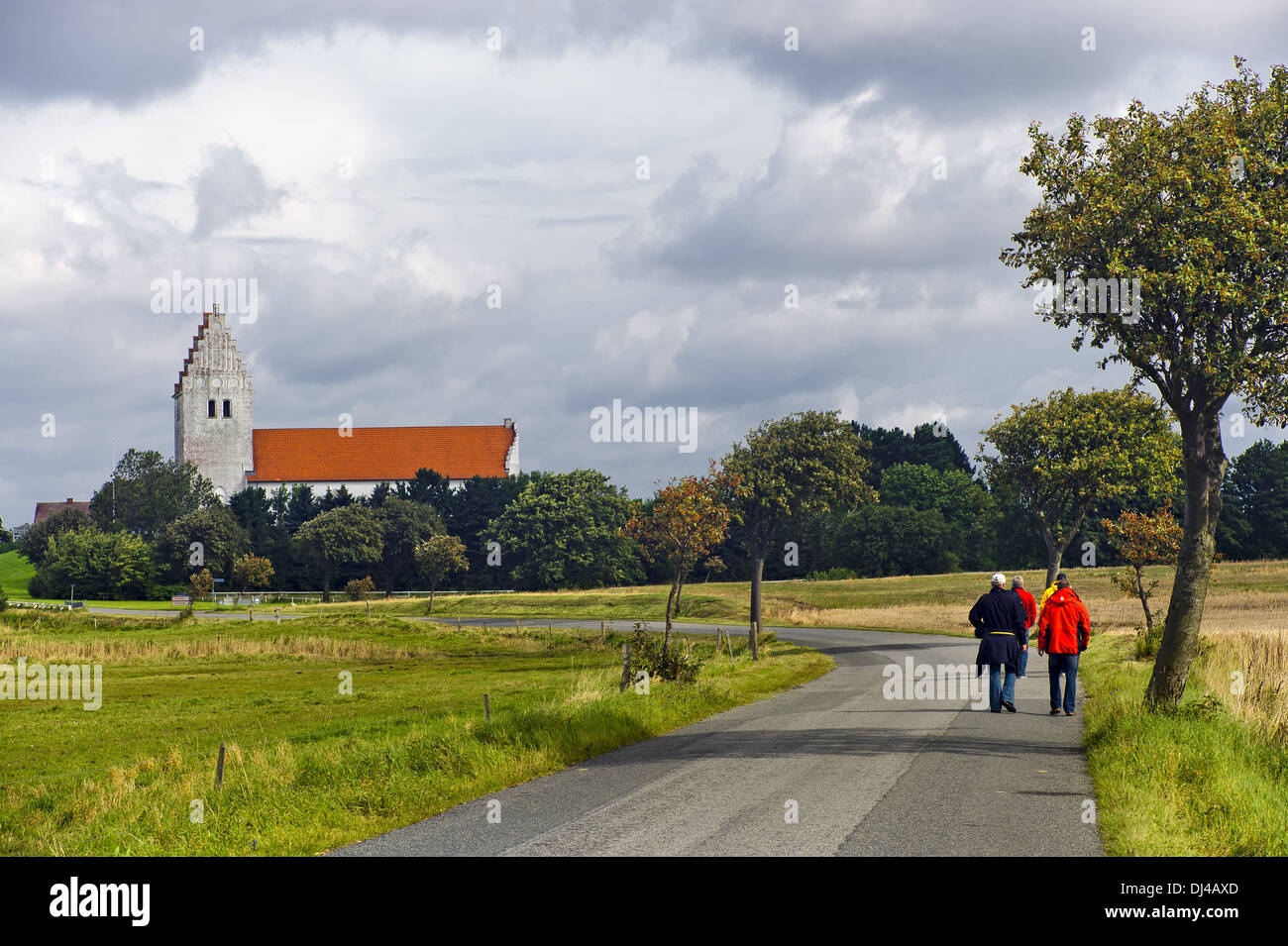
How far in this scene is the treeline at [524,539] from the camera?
9944 centimetres

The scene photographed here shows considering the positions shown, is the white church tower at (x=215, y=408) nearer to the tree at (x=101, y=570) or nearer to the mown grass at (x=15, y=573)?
the mown grass at (x=15, y=573)

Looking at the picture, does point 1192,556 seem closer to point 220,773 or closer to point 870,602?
point 220,773

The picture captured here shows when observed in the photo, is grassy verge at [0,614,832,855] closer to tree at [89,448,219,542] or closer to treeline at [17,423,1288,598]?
treeline at [17,423,1288,598]

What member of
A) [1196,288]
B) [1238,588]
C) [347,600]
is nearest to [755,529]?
[1238,588]

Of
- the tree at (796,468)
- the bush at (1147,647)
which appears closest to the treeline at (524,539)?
the tree at (796,468)

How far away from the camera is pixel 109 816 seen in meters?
13.8

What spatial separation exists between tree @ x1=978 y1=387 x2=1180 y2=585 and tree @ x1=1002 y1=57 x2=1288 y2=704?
3164 centimetres

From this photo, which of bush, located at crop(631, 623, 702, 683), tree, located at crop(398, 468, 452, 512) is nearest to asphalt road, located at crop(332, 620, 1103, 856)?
bush, located at crop(631, 623, 702, 683)

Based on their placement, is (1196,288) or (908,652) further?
(908,652)

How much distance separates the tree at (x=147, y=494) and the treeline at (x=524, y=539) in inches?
28.8

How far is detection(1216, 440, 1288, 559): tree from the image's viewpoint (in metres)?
97.0

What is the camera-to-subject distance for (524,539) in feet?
352
